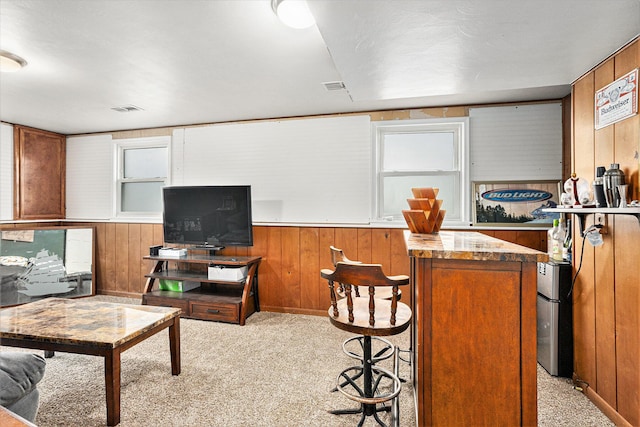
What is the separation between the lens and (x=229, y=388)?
2318mm

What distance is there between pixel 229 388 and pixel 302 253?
188 centimetres

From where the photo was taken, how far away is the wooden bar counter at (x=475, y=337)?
1.36 metres

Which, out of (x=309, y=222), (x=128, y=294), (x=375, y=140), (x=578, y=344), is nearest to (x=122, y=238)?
(x=128, y=294)

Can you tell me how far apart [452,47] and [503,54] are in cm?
34

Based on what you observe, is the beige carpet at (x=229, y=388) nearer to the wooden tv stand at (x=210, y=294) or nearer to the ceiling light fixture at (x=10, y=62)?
the wooden tv stand at (x=210, y=294)

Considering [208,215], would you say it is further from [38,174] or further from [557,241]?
[557,241]

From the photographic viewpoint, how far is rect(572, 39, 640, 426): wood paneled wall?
6.11 ft

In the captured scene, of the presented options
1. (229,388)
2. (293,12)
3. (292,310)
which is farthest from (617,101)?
(292,310)

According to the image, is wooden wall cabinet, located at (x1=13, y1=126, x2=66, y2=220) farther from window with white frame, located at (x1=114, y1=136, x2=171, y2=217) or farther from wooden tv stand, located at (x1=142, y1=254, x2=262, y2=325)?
wooden tv stand, located at (x1=142, y1=254, x2=262, y2=325)

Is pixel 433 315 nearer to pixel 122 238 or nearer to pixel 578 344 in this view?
pixel 578 344

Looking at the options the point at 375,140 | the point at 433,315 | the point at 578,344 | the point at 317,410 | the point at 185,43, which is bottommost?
the point at 317,410

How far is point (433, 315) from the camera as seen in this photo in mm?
1439

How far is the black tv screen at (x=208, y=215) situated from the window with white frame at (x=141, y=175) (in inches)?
22.8

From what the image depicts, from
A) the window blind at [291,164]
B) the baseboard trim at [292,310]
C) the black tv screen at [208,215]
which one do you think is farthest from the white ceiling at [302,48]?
the baseboard trim at [292,310]
